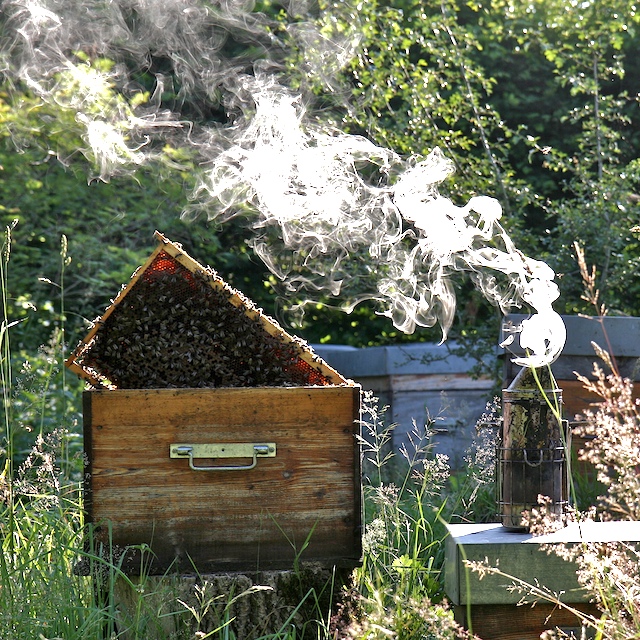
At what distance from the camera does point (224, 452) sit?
236 cm

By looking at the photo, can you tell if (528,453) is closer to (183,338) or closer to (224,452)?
(224,452)

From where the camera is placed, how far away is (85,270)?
21.3ft

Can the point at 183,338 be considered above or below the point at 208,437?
above

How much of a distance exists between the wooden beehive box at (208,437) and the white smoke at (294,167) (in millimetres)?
608

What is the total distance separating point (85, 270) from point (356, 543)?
181 inches

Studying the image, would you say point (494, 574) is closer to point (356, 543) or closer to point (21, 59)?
point (356, 543)

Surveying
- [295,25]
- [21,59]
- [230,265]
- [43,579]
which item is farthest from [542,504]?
[230,265]

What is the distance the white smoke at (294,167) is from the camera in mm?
2812

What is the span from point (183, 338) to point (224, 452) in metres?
0.35

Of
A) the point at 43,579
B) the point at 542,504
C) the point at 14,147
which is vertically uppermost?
the point at 14,147

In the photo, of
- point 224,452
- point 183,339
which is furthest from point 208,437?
point 183,339

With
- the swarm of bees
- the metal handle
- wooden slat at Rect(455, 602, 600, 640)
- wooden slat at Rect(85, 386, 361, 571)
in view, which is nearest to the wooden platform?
wooden slat at Rect(455, 602, 600, 640)

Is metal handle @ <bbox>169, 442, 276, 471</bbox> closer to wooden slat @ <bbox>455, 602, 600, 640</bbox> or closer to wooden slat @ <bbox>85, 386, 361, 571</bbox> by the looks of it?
wooden slat @ <bbox>85, 386, 361, 571</bbox>

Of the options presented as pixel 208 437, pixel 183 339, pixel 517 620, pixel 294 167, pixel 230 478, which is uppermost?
pixel 294 167
